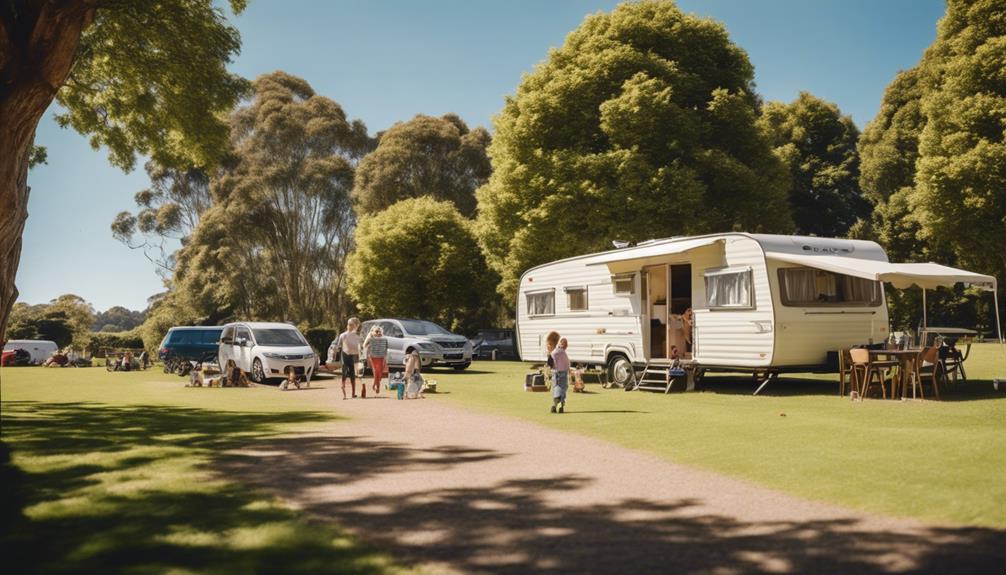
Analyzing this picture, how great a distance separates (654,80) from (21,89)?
19515mm

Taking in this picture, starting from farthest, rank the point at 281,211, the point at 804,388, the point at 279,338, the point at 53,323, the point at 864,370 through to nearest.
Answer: the point at 53,323 → the point at 281,211 → the point at 279,338 → the point at 804,388 → the point at 864,370

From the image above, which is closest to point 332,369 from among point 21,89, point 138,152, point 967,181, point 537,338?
point 537,338

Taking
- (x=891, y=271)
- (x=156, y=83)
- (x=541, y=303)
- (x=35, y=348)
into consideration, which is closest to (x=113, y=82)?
(x=156, y=83)

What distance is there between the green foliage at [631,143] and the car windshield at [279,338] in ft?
28.1

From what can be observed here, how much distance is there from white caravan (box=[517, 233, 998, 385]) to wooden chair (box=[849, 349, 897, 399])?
92 centimetres

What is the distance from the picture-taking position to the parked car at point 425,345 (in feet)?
78.4

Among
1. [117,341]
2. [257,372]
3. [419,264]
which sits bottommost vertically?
[257,372]

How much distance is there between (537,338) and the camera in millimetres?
20844

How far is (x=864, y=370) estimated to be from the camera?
45.9 ft

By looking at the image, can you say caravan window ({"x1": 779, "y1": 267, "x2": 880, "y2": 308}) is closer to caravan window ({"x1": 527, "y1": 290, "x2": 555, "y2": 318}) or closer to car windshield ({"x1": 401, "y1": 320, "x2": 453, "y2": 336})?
caravan window ({"x1": 527, "y1": 290, "x2": 555, "y2": 318})

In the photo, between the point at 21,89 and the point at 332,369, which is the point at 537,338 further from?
the point at 21,89

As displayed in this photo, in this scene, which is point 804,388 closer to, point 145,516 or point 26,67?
point 145,516

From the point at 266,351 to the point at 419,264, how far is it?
15.9 metres

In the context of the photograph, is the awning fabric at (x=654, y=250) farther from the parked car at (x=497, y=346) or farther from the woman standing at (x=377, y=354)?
the parked car at (x=497, y=346)
